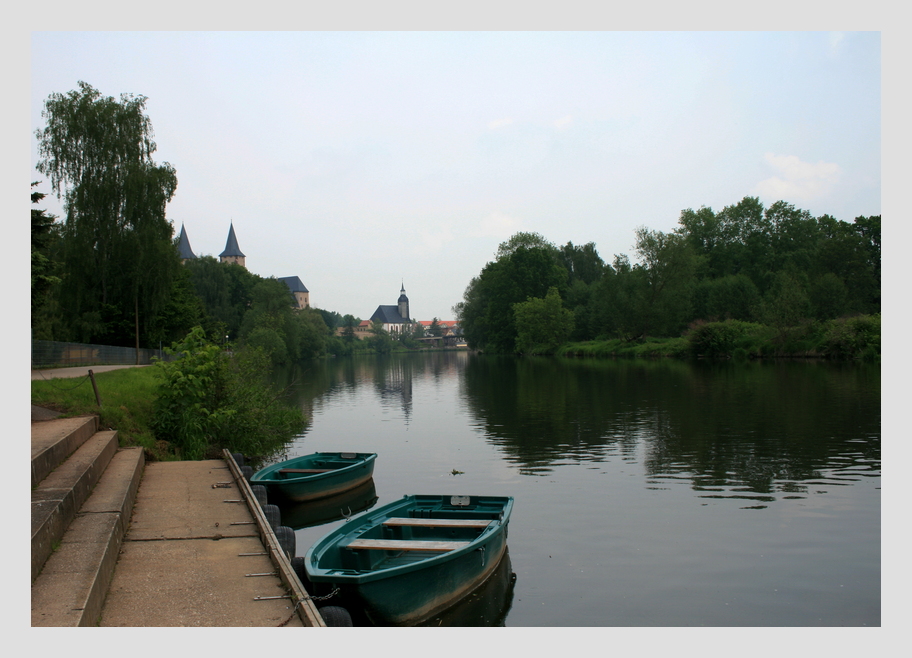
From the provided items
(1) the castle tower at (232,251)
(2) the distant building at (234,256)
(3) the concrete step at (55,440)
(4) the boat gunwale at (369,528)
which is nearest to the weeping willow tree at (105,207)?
(2) the distant building at (234,256)

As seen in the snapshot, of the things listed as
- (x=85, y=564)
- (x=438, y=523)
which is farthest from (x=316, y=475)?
(x=85, y=564)

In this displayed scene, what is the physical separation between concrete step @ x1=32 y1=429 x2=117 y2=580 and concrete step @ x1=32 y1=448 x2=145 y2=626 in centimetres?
10

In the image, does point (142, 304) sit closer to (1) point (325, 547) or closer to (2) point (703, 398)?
(2) point (703, 398)

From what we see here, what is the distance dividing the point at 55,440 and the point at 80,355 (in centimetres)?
1990

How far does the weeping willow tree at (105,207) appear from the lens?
32031 mm

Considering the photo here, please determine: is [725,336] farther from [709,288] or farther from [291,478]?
[291,478]

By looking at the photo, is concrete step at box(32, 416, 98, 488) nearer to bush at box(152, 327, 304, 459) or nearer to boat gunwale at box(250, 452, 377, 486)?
bush at box(152, 327, 304, 459)

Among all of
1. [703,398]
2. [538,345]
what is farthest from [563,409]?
[538,345]

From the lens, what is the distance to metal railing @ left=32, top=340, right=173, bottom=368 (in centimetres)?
2341

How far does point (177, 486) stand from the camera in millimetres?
10820

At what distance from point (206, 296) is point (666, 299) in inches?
1657

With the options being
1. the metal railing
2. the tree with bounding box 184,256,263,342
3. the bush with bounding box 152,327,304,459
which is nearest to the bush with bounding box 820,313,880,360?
the bush with bounding box 152,327,304,459

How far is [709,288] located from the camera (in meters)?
66.3

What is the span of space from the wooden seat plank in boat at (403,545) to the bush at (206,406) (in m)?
8.17
